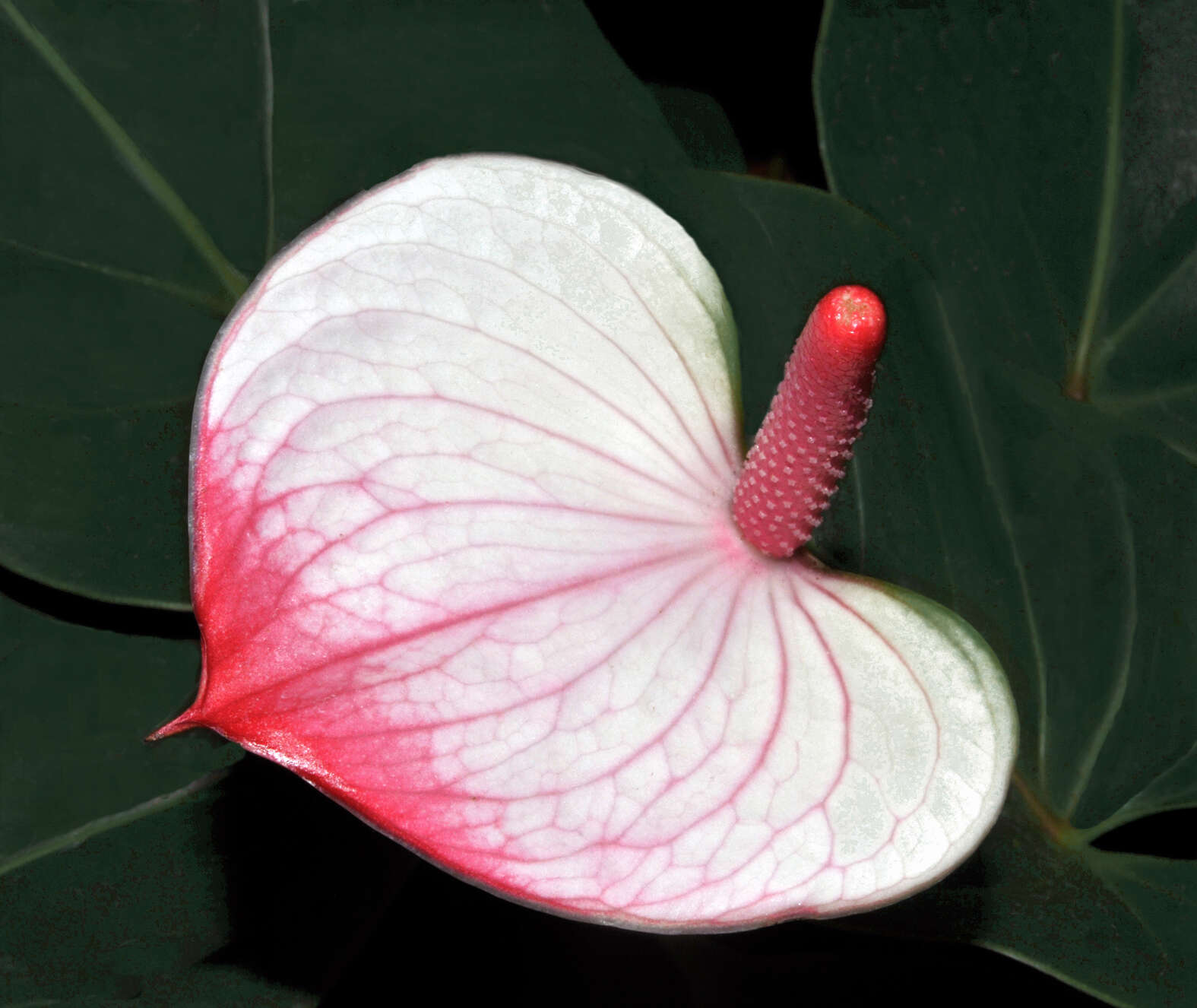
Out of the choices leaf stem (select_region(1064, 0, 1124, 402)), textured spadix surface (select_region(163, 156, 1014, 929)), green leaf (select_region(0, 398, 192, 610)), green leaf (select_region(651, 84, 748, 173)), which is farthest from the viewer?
green leaf (select_region(651, 84, 748, 173))

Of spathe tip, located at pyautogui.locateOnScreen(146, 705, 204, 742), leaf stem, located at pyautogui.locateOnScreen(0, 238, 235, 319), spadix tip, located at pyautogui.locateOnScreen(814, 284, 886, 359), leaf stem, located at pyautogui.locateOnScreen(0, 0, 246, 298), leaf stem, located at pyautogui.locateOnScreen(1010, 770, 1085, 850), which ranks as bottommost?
leaf stem, located at pyautogui.locateOnScreen(1010, 770, 1085, 850)

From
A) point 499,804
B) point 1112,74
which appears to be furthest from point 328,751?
point 1112,74

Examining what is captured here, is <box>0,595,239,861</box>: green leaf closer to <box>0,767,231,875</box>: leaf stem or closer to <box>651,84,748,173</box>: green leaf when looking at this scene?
<box>0,767,231,875</box>: leaf stem

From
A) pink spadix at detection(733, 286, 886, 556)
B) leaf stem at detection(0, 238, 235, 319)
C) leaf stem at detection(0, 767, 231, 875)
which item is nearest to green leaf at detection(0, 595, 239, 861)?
leaf stem at detection(0, 767, 231, 875)

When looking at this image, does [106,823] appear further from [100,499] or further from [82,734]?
[100,499]

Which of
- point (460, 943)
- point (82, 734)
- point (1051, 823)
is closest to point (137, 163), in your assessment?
point (82, 734)

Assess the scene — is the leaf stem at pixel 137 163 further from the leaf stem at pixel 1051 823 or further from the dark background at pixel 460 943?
the leaf stem at pixel 1051 823

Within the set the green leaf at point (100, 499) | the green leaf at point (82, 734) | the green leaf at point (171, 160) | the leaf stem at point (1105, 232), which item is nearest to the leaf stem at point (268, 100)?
the green leaf at point (171, 160)
